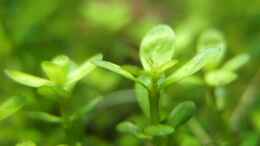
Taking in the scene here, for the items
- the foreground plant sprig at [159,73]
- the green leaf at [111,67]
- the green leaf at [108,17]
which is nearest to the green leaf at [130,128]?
the foreground plant sprig at [159,73]

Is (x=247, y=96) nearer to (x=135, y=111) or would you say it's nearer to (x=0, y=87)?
(x=135, y=111)

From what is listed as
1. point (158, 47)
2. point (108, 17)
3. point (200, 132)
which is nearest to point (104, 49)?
point (108, 17)

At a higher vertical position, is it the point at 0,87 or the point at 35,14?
the point at 35,14

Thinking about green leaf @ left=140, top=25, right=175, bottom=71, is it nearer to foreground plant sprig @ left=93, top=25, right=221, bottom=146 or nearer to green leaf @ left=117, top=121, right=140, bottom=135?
foreground plant sprig @ left=93, top=25, right=221, bottom=146

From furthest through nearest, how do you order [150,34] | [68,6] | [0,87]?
[68,6] → [0,87] → [150,34]

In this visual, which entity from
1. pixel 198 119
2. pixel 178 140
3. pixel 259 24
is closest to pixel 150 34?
pixel 178 140

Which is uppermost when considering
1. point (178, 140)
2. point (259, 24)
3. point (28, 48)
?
point (259, 24)

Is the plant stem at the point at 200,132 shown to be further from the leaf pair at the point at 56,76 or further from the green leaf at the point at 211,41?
the leaf pair at the point at 56,76

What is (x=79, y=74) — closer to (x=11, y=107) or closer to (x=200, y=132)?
(x=11, y=107)
